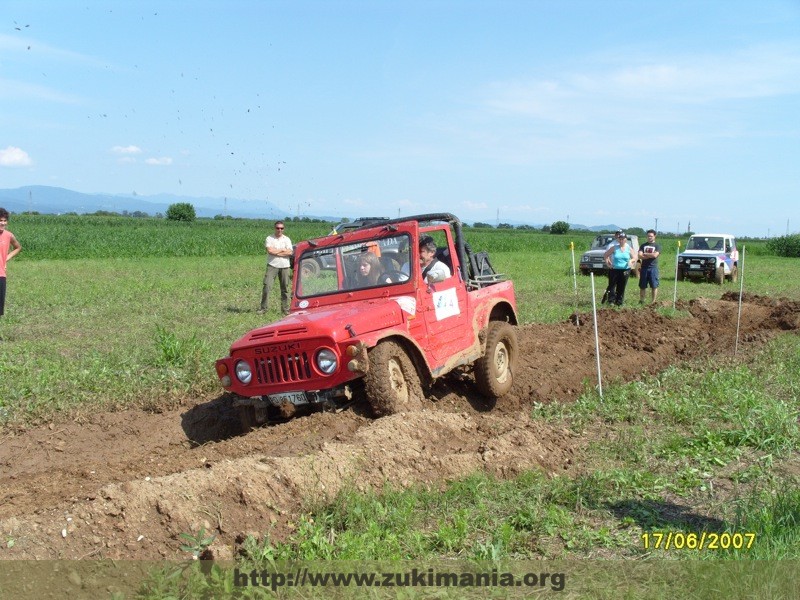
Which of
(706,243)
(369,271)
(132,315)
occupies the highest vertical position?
(706,243)

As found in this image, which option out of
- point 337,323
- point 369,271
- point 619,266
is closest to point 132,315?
point 369,271

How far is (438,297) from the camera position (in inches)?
311

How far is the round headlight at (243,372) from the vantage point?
23.0 ft

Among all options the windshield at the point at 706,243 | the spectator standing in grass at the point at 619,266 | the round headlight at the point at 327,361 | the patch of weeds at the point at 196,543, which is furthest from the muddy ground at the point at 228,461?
the windshield at the point at 706,243

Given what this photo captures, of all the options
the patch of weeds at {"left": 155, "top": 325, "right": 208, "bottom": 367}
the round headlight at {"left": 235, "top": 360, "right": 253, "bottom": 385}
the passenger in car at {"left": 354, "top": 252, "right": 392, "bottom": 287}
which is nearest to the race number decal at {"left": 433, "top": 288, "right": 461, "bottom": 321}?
the passenger in car at {"left": 354, "top": 252, "right": 392, "bottom": 287}

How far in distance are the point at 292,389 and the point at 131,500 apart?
228cm

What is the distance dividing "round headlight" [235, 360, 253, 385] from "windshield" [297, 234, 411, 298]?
4.45 feet

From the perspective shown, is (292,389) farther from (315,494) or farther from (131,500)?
(131,500)

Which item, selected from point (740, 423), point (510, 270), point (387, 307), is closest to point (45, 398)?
point (387, 307)

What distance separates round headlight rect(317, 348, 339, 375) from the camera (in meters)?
6.63

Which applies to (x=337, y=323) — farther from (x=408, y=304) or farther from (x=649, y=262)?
(x=649, y=262)

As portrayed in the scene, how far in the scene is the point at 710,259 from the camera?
26484mm

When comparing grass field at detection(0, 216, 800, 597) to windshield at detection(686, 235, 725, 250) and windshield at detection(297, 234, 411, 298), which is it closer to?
windshield at detection(297, 234, 411, 298)

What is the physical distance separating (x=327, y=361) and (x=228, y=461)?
1.43m
